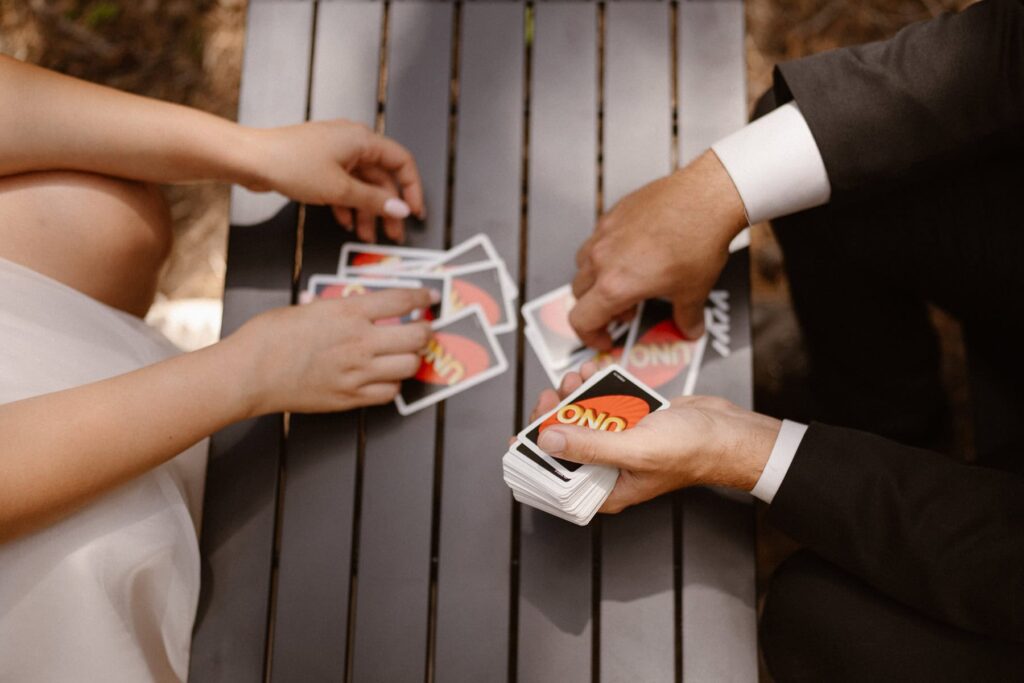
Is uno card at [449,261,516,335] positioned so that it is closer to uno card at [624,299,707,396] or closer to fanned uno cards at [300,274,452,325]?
fanned uno cards at [300,274,452,325]

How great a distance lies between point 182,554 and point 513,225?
0.75m

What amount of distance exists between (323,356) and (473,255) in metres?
0.32

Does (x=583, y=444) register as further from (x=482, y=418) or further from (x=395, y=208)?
(x=395, y=208)

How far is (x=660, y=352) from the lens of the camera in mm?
1302

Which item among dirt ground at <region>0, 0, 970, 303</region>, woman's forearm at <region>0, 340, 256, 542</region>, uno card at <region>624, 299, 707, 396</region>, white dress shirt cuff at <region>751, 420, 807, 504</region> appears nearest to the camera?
woman's forearm at <region>0, 340, 256, 542</region>

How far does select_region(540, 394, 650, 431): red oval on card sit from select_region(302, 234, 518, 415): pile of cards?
0.21m

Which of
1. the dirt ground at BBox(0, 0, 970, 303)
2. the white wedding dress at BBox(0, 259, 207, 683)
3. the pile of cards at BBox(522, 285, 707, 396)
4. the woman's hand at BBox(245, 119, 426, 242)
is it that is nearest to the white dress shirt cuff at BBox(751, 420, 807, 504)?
the pile of cards at BBox(522, 285, 707, 396)

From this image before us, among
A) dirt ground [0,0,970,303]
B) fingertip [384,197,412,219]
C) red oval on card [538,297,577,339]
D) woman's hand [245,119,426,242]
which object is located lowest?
red oval on card [538,297,577,339]

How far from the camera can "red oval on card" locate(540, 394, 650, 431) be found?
1.11m

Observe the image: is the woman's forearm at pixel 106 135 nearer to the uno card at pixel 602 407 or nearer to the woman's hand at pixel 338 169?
the woman's hand at pixel 338 169

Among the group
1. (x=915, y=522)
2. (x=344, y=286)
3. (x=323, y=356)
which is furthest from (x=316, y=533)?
(x=915, y=522)

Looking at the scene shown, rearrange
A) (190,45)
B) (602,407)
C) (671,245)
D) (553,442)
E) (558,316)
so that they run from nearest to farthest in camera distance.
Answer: (553,442)
(602,407)
(671,245)
(558,316)
(190,45)

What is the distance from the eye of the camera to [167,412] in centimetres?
114

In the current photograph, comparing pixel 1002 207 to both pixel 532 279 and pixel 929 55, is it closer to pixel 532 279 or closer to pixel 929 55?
pixel 929 55
